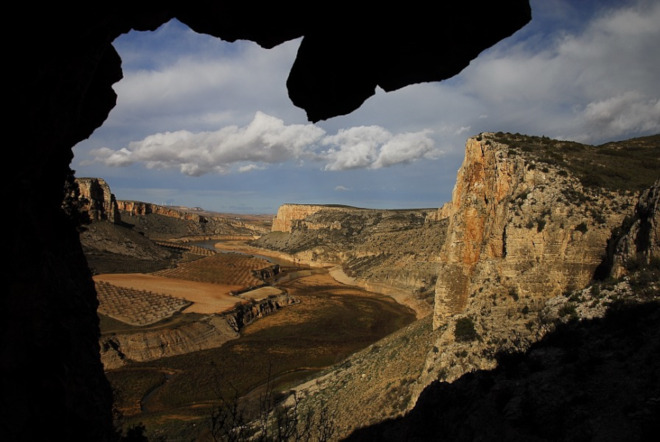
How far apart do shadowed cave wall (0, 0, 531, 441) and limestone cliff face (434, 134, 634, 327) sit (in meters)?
13.8

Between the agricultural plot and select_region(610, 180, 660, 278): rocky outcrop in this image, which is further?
the agricultural plot

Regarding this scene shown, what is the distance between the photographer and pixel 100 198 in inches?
4525

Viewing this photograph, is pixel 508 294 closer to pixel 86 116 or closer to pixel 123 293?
pixel 86 116

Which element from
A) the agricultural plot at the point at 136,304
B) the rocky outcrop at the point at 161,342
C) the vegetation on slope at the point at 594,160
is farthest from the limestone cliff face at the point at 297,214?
the vegetation on slope at the point at 594,160

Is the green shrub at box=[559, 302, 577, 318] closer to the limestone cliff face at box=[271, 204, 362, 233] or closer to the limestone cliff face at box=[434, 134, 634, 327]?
the limestone cliff face at box=[434, 134, 634, 327]

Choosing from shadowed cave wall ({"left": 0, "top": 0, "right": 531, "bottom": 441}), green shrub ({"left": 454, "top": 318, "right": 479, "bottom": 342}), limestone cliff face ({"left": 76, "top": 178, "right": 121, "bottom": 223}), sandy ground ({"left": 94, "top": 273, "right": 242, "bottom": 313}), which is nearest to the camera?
shadowed cave wall ({"left": 0, "top": 0, "right": 531, "bottom": 441})

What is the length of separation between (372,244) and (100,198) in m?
83.4

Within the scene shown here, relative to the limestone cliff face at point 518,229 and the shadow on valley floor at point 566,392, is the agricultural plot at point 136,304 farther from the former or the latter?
the shadow on valley floor at point 566,392

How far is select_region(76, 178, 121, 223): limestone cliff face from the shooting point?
354ft

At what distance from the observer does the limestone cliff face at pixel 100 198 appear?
4246 inches

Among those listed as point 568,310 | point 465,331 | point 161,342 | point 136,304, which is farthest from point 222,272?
point 568,310

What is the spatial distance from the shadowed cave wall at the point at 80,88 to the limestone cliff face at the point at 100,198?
369 feet

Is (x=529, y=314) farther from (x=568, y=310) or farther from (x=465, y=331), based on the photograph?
(x=465, y=331)

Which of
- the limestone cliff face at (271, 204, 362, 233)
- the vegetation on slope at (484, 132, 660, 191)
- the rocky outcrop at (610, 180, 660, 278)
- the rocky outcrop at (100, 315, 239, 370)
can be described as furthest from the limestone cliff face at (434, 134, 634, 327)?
the limestone cliff face at (271, 204, 362, 233)
